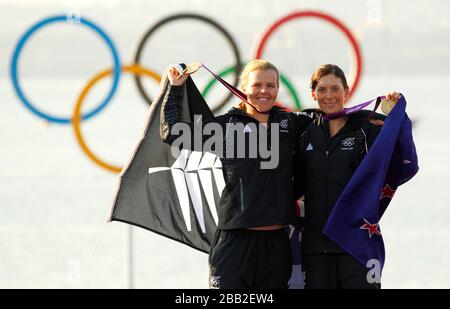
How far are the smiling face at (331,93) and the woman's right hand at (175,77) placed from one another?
0.89 metres

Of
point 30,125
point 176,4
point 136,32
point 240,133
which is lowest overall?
point 240,133

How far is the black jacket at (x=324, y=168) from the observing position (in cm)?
686

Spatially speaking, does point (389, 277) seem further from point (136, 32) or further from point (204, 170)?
point (136, 32)

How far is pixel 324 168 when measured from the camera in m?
6.85

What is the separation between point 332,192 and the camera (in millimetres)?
6879

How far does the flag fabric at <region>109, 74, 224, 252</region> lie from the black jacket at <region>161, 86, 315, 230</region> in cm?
51

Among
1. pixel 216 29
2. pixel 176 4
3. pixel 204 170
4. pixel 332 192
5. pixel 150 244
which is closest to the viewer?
pixel 332 192

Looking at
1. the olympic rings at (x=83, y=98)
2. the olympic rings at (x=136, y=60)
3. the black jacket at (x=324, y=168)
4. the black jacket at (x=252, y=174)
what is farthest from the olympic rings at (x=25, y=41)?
the black jacket at (x=324, y=168)

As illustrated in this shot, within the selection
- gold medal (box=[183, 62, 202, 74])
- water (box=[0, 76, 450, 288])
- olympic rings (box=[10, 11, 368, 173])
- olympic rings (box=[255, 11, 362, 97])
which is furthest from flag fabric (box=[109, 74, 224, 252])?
olympic rings (box=[255, 11, 362, 97])

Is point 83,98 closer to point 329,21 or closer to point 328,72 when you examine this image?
point 329,21

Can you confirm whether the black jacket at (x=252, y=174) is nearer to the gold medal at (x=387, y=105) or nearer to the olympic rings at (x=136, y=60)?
the gold medal at (x=387, y=105)

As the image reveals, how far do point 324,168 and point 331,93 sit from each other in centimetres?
50

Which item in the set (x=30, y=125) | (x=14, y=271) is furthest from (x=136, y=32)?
(x=14, y=271)

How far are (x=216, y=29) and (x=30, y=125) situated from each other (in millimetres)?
55773
